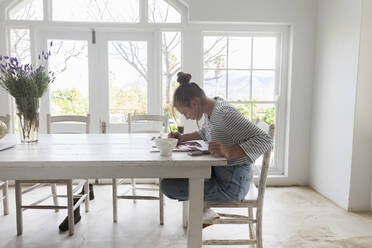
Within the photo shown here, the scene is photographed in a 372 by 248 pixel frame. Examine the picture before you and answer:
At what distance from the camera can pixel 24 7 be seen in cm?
345

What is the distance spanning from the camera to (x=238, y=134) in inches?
64.9

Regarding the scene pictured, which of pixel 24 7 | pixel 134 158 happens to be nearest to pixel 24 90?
pixel 134 158

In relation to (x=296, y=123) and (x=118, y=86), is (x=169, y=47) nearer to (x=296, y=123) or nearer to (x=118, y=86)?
(x=118, y=86)

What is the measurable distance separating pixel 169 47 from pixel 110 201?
6.39 ft

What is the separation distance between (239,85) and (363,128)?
1460 mm

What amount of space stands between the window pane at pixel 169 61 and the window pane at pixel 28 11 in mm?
1504

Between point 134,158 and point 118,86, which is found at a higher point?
point 118,86

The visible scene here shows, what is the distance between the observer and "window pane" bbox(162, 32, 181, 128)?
3553mm

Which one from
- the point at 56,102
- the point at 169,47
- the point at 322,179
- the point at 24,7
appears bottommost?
the point at 322,179

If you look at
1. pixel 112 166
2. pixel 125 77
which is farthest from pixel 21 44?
pixel 112 166

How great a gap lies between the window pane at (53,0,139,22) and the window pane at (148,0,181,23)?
0.18 m

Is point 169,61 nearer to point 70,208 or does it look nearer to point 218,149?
point 70,208

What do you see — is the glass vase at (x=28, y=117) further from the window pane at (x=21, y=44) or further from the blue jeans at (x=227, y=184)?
the window pane at (x=21, y=44)

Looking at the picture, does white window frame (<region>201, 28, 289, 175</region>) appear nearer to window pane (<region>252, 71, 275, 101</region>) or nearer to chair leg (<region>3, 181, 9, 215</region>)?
window pane (<region>252, 71, 275, 101</region>)
